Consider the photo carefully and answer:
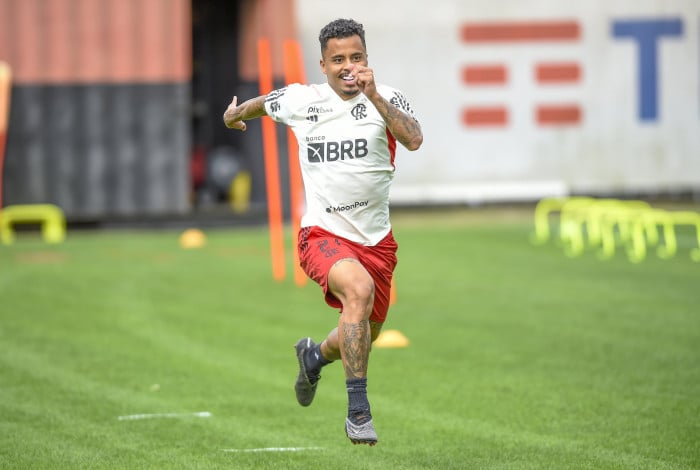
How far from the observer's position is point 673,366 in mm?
9852

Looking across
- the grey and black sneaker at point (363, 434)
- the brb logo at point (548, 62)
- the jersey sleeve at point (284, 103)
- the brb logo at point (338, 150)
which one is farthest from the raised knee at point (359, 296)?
the brb logo at point (548, 62)

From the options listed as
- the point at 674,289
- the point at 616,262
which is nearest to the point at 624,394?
the point at 674,289

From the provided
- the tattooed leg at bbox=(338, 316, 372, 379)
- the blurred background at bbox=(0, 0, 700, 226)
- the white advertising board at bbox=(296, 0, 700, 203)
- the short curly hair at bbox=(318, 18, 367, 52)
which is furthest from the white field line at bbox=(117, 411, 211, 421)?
the white advertising board at bbox=(296, 0, 700, 203)

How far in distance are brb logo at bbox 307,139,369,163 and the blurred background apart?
56.2 feet

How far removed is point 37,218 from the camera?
910 inches

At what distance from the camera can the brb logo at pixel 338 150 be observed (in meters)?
6.65

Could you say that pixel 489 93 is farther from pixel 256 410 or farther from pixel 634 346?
pixel 256 410

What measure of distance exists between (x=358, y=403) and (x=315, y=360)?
1047mm

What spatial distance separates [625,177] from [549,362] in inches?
680

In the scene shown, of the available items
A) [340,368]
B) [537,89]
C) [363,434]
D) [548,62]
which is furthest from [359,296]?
[548,62]

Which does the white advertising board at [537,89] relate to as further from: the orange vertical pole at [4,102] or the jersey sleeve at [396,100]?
the jersey sleeve at [396,100]

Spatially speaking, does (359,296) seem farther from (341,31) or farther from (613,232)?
(613,232)

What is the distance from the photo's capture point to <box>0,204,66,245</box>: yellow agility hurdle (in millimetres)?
22500

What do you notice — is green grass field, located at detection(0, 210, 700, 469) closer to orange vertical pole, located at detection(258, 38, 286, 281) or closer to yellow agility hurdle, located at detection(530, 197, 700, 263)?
orange vertical pole, located at detection(258, 38, 286, 281)
